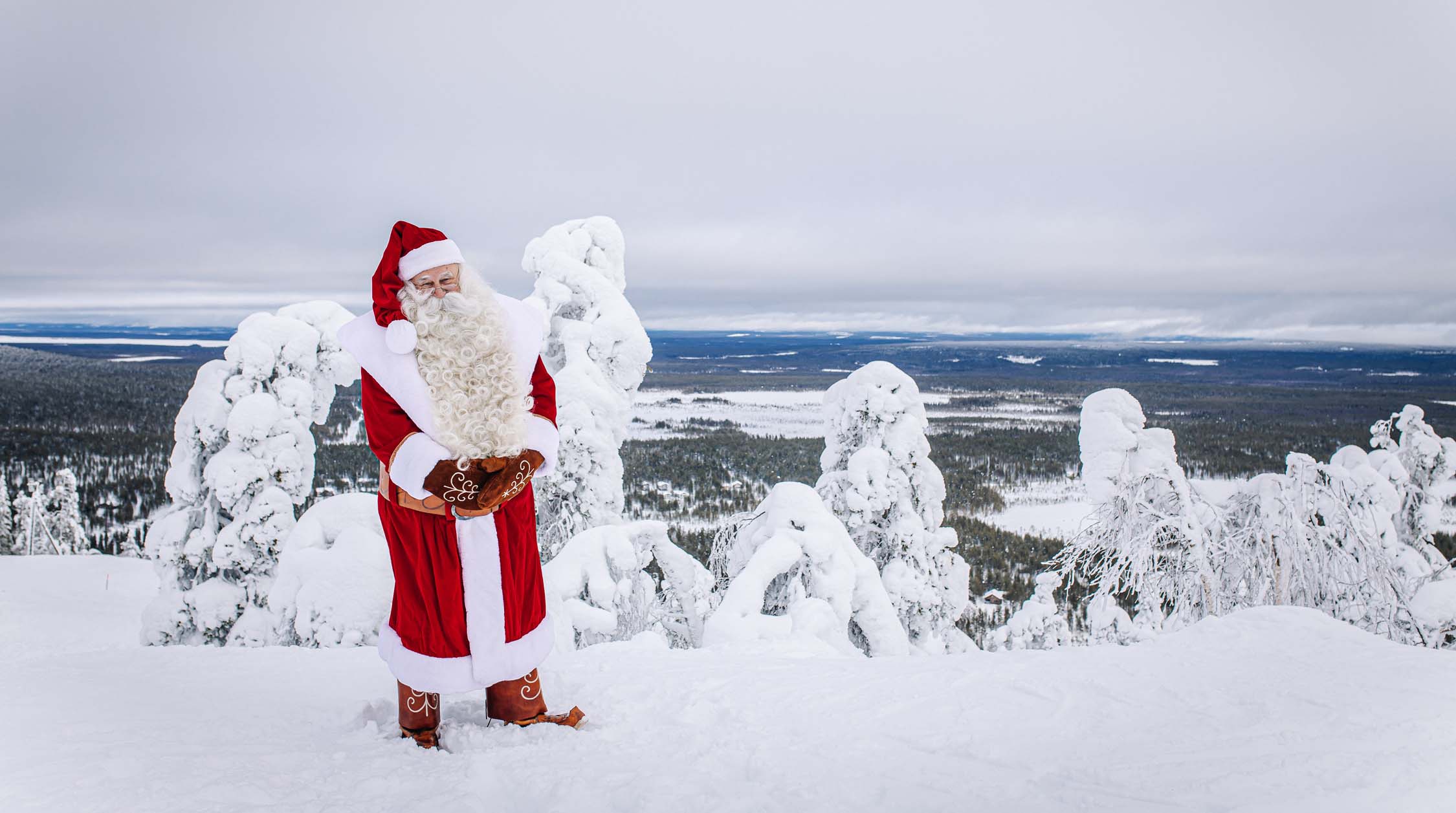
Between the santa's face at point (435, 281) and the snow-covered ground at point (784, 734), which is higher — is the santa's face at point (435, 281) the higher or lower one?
the higher one

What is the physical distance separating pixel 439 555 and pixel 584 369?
8655 mm

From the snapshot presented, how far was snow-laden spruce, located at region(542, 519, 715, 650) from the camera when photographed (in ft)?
24.5

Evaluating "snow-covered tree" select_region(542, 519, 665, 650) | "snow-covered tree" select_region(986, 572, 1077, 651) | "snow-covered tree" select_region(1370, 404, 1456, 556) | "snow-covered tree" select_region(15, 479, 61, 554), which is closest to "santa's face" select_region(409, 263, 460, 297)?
"snow-covered tree" select_region(542, 519, 665, 650)

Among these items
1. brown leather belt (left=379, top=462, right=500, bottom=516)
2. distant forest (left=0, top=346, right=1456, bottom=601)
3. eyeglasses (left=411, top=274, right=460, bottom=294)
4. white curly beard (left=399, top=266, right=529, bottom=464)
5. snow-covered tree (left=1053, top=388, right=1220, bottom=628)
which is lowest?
distant forest (left=0, top=346, right=1456, bottom=601)

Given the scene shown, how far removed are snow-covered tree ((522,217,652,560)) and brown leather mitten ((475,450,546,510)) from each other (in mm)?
7988

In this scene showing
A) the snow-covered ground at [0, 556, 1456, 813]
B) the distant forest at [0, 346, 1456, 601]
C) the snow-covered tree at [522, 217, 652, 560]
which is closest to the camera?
the snow-covered ground at [0, 556, 1456, 813]

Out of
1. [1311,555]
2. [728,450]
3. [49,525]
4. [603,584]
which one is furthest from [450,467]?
[728,450]

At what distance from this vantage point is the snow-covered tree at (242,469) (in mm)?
9492

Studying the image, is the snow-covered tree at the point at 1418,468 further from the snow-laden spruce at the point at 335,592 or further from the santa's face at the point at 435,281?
the snow-laden spruce at the point at 335,592

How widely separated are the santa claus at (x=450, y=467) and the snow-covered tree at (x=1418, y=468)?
55.2 ft

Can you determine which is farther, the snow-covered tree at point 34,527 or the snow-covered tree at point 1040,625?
the snow-covered tree at point 34,527

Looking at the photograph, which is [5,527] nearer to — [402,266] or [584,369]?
[584,369]

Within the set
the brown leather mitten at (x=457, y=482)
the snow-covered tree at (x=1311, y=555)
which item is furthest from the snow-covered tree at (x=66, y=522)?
the snow-covered tree at (x=1311, y=555)

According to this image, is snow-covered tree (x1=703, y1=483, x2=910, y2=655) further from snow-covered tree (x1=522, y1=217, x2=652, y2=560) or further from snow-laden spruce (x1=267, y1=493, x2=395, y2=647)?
snow-covered tree (x1=522, y1=217, x2=652, y2=560)
